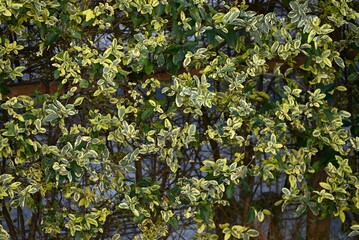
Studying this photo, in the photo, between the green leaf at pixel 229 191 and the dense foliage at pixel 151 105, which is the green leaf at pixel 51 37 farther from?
the green leaf at pixel 229 191

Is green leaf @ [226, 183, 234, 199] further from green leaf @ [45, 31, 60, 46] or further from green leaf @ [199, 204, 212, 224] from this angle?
green leaf @ [45, 31, 60, 46]

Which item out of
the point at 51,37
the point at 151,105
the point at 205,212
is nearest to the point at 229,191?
the point at 205,212

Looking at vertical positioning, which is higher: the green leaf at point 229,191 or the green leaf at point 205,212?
the green leaf at point 229,191

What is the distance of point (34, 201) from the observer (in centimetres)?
305

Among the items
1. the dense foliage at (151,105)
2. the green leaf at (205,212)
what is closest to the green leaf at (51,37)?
the dense foliage at (151,105)

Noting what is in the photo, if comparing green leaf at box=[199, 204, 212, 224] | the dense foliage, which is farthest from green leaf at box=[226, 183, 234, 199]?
green leaf at box=[199, 204, 212, 224]

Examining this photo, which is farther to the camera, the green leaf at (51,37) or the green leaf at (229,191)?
the green leaf at (229,191)

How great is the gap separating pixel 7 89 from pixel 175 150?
743 mm

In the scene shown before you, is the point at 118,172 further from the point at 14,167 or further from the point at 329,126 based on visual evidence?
the point at 329,126

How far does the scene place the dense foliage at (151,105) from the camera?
107 inches

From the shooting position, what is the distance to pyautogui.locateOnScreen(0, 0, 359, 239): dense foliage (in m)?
2.73

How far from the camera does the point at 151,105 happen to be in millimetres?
2867

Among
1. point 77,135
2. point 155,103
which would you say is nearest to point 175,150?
point 155,103

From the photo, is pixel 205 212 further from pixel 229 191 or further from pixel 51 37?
pixel 51 37
